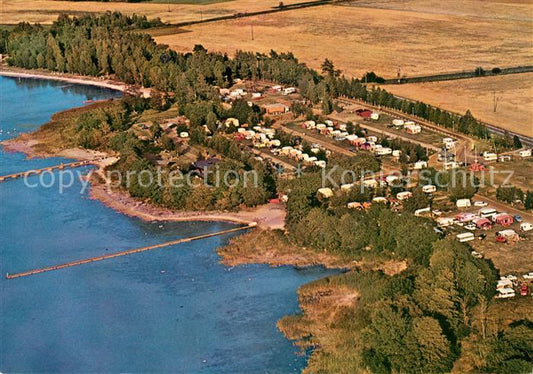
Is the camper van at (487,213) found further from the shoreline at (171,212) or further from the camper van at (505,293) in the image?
the shoreline at (171,212)

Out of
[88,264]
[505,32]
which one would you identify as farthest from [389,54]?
[88,264]

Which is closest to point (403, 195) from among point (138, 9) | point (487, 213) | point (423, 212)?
point (423, 212)

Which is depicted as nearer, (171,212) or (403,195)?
(403,195)

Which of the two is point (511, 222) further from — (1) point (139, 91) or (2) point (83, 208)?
(1) point (139, 91)

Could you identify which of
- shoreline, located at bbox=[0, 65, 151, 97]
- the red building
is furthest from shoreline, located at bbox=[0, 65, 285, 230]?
shoreline, located at bbox=[0, 65, 151, 97]

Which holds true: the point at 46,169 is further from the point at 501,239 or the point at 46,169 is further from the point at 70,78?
the point at 501,239

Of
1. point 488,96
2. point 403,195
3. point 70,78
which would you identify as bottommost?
point 403,195

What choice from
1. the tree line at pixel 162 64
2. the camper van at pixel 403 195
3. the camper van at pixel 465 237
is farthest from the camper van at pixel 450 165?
the camper van at pixel 465 237
